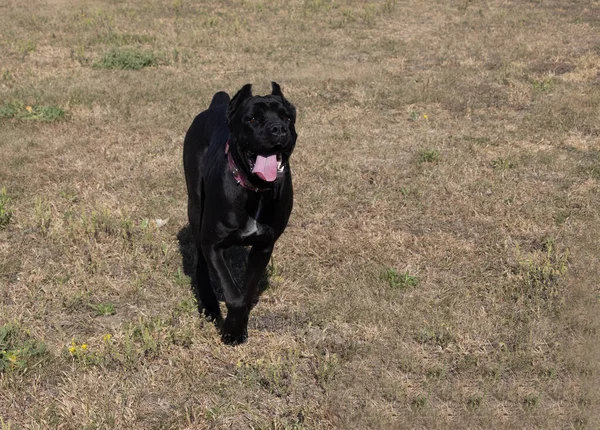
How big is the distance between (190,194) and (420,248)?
2.33m

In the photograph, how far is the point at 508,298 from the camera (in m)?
5.66

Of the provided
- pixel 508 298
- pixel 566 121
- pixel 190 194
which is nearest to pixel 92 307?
pixel 190 194

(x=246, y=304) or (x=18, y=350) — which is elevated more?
(x=246, y=304)

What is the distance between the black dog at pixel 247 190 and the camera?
4.49 meters

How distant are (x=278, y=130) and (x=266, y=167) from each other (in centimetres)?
26

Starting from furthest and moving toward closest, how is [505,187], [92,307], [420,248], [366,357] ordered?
[505,187]
[420,248]
[92,307]
[366,357]

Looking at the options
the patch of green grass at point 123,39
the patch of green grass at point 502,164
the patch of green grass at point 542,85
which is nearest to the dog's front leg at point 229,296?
the patch of green grass at point 502,164

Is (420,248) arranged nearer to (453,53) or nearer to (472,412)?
(472,412)

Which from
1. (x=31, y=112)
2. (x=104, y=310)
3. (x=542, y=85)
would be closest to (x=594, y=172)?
(x=542, y=85)

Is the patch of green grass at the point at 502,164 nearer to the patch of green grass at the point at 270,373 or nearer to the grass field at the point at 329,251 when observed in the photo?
the grass field at the point at 329,251

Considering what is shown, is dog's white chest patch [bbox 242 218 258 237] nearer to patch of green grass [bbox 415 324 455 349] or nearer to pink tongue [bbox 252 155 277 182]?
pink tongue [bbox 252 155 277 182]

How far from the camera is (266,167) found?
14.6 ft

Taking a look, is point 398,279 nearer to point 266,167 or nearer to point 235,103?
point 266,167

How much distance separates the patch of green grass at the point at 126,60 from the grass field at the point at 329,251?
0.17ft
